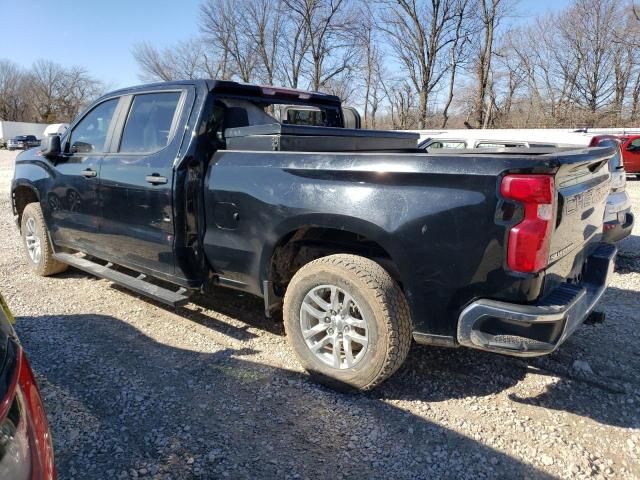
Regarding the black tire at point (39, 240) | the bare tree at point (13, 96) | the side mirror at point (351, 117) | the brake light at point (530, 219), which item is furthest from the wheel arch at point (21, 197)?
the bare tree at point (13, 96)

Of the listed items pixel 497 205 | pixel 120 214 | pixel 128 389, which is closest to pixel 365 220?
pixel 497 205

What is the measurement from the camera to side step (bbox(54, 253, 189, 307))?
12.0 feet

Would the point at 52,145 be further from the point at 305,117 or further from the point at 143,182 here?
the point at 305,117

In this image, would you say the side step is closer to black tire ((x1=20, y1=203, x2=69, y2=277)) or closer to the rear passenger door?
the rear passenger door

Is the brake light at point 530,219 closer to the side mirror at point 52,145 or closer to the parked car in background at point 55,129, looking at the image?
the side mirror at point 52,145

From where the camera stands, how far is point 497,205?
235 cm

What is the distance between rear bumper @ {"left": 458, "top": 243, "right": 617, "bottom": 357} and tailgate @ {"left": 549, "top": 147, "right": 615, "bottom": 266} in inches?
8.2

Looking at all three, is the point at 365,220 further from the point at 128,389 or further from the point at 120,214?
the point at 120,214

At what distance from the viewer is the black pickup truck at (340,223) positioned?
94.5 inches

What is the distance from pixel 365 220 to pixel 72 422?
197 cm

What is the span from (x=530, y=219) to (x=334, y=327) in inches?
51.9

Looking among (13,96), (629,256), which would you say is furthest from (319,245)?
(13,96)

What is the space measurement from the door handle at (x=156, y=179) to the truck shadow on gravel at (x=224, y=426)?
1.24 meters

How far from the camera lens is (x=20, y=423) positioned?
1.40 metres
